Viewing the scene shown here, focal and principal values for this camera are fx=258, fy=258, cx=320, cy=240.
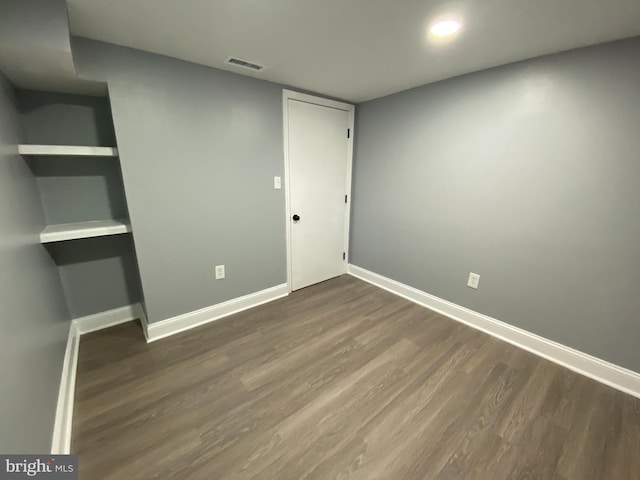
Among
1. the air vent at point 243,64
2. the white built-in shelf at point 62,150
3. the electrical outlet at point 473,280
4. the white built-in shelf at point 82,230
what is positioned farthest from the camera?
the electrical outlet at point 473,280

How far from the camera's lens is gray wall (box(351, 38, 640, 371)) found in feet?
5.29

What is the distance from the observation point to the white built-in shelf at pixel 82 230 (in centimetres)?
168

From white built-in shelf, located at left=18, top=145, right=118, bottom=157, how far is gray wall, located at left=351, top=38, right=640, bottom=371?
8.18 feet

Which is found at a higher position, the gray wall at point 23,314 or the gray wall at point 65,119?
the gray wall at point 65,119

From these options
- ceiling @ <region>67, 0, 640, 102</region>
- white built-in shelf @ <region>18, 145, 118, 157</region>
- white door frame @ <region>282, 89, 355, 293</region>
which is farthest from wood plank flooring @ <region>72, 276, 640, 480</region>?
ceiling @ <region>67, 0, 640, 102</region>

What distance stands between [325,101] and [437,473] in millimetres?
3064

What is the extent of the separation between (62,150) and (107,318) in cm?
146

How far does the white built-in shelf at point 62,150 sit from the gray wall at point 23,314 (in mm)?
62

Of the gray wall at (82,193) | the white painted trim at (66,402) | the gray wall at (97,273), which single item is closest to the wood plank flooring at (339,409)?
the white painted trim at (66,402)

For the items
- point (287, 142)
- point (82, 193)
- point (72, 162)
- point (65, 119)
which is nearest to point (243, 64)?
point (287, 142)

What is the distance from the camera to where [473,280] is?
2344 millimetres

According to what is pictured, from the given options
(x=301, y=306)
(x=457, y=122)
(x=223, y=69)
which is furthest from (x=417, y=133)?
(x=301, y=306)

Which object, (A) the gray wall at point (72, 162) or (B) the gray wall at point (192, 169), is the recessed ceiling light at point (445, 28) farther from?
(A) the gray wall at point (72, 162)

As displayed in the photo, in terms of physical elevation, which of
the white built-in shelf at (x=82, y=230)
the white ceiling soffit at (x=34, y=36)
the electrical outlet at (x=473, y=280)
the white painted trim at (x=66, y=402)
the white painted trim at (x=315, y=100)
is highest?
the white painted trim at (x=315, y=100)
